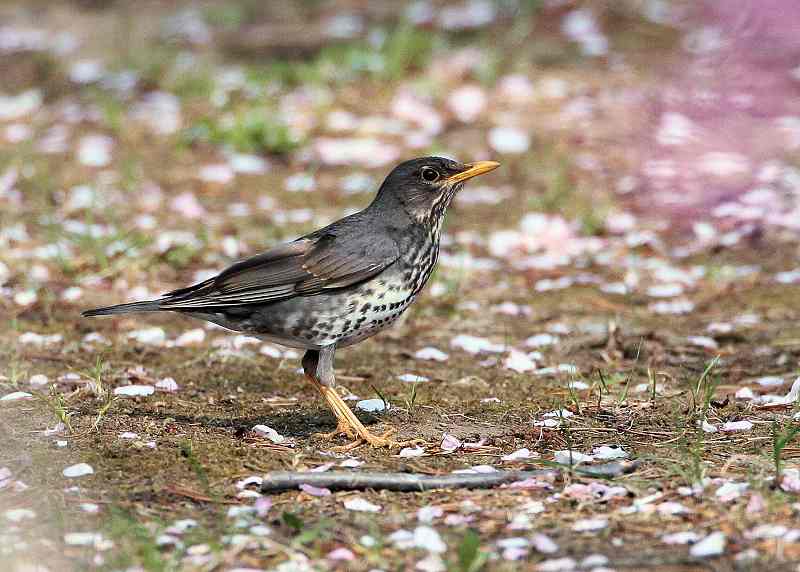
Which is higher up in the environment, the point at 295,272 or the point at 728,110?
the point at 728,110

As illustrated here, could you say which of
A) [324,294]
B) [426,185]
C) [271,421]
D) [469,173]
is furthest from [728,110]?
[271,421]

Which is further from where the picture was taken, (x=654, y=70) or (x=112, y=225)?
(x=654, y=70)

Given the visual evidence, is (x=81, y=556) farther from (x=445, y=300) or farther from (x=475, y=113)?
(x=475, y=113)

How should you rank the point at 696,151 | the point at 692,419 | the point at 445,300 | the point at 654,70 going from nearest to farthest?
the point at 696,151, the point at 692,419, the point at 445,300, the point at 654,70

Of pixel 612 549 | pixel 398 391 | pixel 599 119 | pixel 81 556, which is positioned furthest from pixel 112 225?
pixel 612 549

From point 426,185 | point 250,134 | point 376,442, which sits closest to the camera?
point 376,442

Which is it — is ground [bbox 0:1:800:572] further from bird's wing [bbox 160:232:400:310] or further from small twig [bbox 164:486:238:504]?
bird's wing [bbox 160:232:400:310]

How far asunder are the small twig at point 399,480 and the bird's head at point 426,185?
69.3 inches

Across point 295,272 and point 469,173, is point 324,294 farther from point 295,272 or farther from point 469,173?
point 469,173

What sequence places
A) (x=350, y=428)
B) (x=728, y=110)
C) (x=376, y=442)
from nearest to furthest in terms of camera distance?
(x=728, y=110), (x=376, y=442), (x=350, y=428)

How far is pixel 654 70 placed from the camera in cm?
1193

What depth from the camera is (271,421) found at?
590 cm

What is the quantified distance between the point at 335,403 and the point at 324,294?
0.51 metres

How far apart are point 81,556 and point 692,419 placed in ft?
9.28
